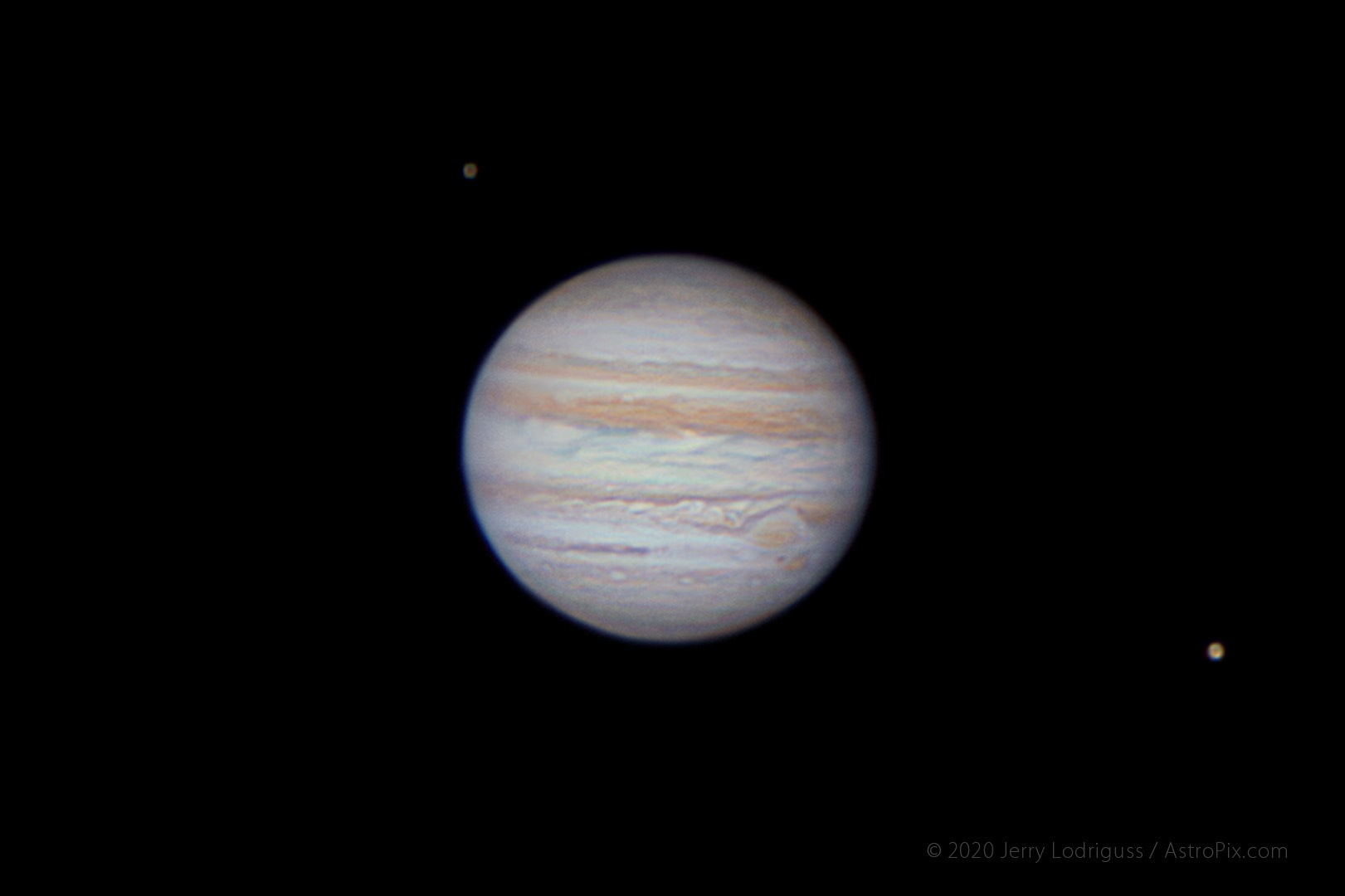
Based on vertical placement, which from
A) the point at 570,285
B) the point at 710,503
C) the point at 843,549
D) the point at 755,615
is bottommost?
the point at 755,615

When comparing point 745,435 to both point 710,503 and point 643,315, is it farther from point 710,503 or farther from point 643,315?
point 643,315

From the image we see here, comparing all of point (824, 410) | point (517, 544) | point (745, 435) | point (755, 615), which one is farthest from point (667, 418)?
point (755, 615)

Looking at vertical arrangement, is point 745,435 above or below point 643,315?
below

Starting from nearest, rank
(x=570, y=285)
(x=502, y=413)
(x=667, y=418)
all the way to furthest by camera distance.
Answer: (x=667, y=418) → (x=502, y=413) → (x=570, y=285)

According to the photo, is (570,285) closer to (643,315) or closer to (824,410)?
(643,315)

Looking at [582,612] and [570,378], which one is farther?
[582,612]

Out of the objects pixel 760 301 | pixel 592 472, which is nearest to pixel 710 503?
pixel 592 472

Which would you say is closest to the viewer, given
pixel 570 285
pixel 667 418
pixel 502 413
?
pixel 667 418
